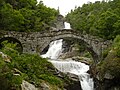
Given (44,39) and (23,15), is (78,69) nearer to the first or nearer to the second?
(44,39)

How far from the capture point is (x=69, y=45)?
57594mm

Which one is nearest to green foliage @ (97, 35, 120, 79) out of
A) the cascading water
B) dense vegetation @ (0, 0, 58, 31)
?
the cascading water

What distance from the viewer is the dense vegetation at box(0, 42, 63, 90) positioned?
575 inches

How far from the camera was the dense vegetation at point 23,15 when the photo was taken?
122 feet

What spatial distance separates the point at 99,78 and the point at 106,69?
1.48 m

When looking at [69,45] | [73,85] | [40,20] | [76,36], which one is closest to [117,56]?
[73,85]

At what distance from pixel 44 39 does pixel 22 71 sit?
1454 centimetres

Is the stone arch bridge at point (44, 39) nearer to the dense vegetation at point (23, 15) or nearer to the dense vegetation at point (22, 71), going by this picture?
the dense vegetation at point (23, 15)

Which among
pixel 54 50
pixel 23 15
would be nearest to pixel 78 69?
pixel 23 15

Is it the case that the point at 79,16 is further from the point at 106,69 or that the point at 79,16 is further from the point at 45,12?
the point at 106,69

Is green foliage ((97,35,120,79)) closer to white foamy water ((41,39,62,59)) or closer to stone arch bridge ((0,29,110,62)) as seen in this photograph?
stone arch bridge ((0,29,110,62))

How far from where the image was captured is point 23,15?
41.2 metres

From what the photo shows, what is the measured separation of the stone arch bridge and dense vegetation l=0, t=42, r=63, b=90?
7924 millimetres

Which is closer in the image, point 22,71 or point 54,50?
point 22,71
